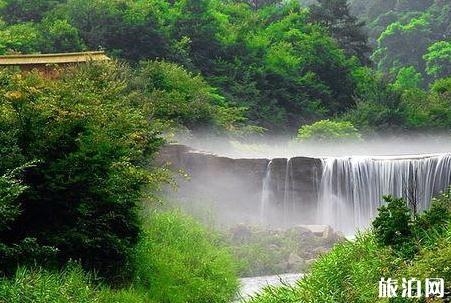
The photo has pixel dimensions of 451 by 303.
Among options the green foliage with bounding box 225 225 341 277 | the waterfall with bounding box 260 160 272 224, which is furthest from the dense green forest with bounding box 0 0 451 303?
the waterfall with bounding box 260 160 272 224

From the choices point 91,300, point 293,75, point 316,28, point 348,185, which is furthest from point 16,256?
point 316,28

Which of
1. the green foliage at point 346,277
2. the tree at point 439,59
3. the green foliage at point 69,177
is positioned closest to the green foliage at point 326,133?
the green foliage at point 69,177

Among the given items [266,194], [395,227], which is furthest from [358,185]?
[395,227]

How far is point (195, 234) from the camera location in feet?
53.9

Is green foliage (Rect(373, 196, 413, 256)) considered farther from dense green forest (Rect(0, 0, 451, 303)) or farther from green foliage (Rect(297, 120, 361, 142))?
green foliage (Rect(297, 120, 361, 142))

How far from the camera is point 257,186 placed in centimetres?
2222

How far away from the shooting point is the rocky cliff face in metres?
21.4

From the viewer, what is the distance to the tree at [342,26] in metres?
48.0

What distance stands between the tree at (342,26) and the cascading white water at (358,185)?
1053 inches

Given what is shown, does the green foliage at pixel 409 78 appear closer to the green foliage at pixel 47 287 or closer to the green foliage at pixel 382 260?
the green foliage at pixel 382 260

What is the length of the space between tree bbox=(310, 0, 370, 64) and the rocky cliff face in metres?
27.4

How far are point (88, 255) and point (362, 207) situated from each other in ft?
40.9

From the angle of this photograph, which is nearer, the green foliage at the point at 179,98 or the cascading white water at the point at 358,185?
the cascading white water at the point at 358,185

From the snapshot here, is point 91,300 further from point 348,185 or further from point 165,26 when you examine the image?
point 165,26
